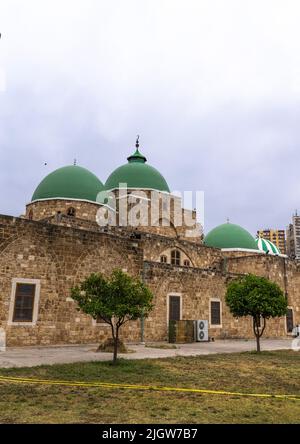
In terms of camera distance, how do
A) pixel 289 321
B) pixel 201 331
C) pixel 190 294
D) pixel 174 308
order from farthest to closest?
pixel 289 321 → pixel 190 294 → pixel 174 308 → pixel 201 331

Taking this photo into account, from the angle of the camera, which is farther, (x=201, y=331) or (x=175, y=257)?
(x=175, y=257)

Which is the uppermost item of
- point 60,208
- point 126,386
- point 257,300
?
point 60,208

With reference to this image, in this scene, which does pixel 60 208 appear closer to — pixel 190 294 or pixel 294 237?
pixel 190 294

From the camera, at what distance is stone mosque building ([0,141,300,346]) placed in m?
13.4

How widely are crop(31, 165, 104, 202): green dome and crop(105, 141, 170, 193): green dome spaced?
6.39 feet

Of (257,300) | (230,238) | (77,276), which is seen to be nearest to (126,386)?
(257,300)

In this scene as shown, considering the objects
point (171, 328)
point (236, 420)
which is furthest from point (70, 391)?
point (171, 328)

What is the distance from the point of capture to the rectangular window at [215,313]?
20.3 metres

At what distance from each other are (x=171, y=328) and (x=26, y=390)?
454 inches

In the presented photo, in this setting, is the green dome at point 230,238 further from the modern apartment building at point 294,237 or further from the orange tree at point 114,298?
the modern apartment building at point 294,237

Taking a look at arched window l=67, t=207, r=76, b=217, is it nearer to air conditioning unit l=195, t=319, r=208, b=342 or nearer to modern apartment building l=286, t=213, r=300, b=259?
air conditioning unit l=195, t=319, r=208, b=342

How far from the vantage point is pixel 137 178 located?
90.6 feet

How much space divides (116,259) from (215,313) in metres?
7.38
